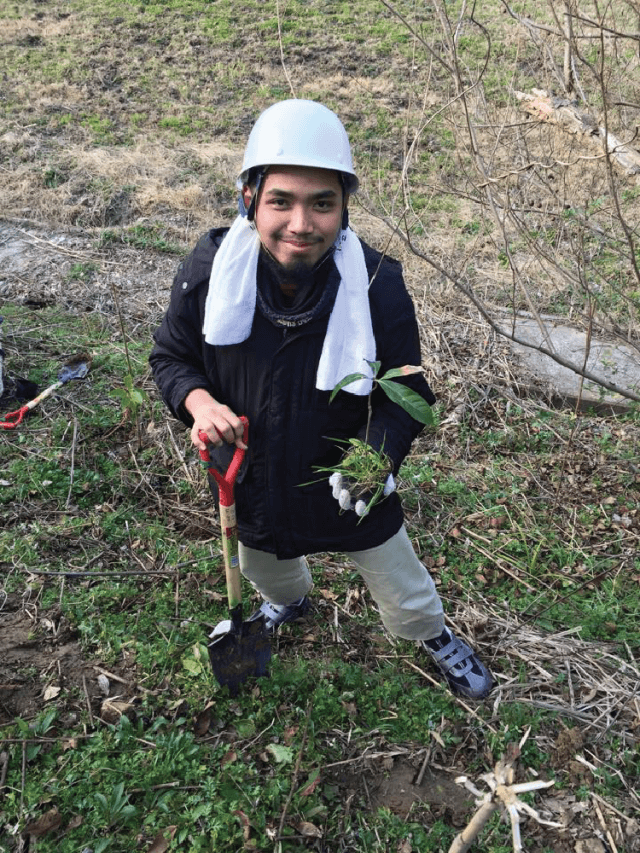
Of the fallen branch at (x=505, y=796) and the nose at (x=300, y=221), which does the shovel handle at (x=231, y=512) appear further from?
the fallen branch at (x=505, y=796)

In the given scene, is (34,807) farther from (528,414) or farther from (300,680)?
(528,414)

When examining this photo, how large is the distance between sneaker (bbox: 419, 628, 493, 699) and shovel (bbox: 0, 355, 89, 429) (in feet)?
8.30

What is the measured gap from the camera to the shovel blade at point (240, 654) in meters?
2.33

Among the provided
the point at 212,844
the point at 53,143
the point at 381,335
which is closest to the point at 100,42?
the point at 53,143

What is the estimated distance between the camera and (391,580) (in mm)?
2340

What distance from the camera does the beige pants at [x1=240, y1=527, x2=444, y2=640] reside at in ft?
7.59

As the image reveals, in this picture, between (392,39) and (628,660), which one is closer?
(628,660)

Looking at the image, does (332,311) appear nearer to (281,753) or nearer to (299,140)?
(299,140)

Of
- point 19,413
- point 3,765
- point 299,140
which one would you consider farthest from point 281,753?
point 19,413

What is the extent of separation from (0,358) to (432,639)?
9.76ft

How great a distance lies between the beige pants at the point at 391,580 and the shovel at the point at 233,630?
0.59ft

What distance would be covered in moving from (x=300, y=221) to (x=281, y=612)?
1641mm

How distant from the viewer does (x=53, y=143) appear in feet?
26.3

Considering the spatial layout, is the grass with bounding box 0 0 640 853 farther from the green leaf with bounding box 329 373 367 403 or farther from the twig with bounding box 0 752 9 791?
the green leaf with bounding box 329 373 367 403
